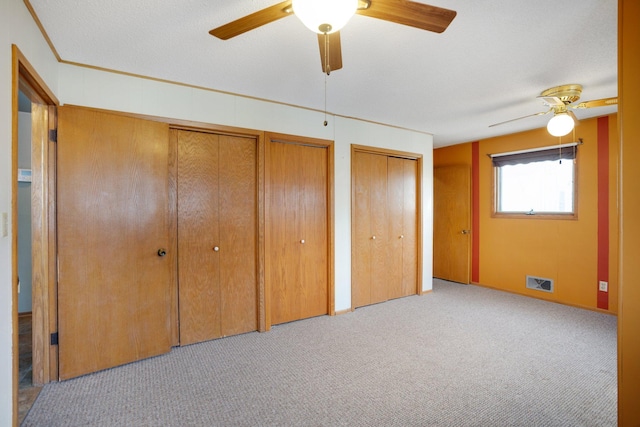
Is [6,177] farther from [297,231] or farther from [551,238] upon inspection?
[551,238]

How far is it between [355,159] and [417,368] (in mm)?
2416

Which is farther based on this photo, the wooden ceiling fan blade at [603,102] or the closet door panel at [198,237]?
the closet door panel at [198,237]

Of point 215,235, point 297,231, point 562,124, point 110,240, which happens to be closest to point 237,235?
point 215,235

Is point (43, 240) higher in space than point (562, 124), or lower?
lower

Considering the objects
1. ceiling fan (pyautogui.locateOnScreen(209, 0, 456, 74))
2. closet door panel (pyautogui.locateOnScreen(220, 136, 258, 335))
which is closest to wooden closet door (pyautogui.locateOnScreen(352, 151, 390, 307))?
closet door panel (pyautogui.locateOnScreen(220, 136, 258, 335))

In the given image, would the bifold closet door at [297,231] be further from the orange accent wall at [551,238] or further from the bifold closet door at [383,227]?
the orange accent wall at [551,238]

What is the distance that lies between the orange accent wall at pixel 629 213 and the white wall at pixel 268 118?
8.80ft

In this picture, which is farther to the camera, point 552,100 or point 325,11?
point 552,100

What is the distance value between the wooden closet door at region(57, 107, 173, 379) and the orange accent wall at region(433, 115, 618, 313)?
455cm

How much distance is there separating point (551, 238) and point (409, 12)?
410cm

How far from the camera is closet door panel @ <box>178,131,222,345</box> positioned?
2766 mm

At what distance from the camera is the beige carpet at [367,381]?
1.84m

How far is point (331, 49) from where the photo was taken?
1575 mm

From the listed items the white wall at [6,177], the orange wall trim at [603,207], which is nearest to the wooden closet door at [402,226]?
the orange wall trim at [603,207]
